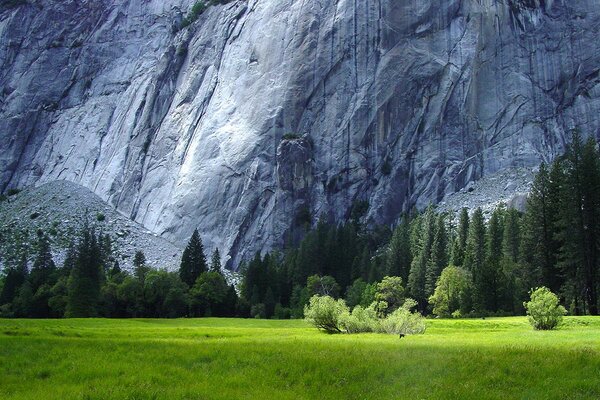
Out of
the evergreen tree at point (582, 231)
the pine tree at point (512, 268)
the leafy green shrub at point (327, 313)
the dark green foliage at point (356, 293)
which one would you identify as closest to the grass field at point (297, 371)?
the leafy green shrub at point (327, 313)

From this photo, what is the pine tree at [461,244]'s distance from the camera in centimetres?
8650

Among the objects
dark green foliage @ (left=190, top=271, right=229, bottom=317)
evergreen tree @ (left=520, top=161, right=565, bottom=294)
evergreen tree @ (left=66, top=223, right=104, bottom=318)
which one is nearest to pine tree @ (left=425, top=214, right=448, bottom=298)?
evergreen tree @ (left=520, top=161, right=565, bottom=294)

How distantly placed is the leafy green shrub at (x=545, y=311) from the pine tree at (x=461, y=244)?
156 ft

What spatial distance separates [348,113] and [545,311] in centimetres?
10033

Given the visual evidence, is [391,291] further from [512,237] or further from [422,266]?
[512,237]

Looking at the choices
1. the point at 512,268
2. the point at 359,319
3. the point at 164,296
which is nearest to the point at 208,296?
the point at 164,296

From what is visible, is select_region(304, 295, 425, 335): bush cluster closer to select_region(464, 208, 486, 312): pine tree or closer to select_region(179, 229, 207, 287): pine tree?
select_region(464, 208, 486, 312): pine tree

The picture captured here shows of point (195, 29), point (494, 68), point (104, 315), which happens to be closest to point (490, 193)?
point (494, 68)

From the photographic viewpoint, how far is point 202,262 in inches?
4013

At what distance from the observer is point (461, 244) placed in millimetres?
94188

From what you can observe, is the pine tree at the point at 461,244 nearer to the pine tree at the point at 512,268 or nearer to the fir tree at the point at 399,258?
the pine tree at the point at 512,268

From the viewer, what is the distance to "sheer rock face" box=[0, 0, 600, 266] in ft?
422

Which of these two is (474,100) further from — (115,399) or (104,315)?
(115,399)

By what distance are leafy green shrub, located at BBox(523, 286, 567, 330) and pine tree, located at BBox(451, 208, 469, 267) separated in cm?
4763
